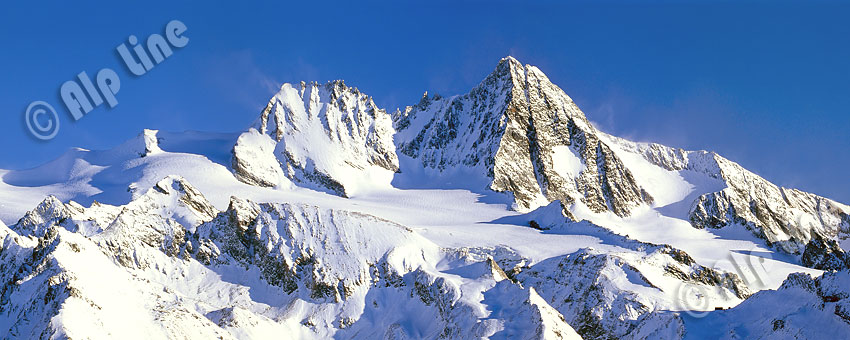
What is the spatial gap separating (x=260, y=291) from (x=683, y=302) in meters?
63.3

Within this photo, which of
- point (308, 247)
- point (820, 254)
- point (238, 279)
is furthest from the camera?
point (820, 254)

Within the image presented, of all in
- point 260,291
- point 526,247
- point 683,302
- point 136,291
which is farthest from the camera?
point 526,247

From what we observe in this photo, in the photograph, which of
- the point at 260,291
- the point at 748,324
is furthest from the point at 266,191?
the point at 748,324

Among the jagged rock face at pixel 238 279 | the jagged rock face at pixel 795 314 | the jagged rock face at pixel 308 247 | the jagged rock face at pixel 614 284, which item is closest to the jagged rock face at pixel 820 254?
the jagged rock face at pixel 614 284

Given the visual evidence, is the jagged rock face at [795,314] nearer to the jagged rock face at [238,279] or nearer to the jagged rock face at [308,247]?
the jagged rock face at [238,279]

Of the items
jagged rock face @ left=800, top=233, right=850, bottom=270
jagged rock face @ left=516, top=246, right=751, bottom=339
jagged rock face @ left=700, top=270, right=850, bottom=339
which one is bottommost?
jagged rock face @ left=800, top=233, right=850, bottom=270

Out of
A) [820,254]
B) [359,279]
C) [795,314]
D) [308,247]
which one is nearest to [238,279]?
[308,247]

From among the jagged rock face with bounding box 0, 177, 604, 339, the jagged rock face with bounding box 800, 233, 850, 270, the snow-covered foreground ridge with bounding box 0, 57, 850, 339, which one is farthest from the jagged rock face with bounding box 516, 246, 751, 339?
the jagged rock face with bounding box 800, 233, 850, 270

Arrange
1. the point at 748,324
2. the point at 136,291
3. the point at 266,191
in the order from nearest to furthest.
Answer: the point at 748,324 → the point at 136,291 → the point at 266,191

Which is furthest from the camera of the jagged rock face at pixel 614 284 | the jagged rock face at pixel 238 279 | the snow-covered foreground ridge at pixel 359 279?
the jagged rock face at pixel 614 284

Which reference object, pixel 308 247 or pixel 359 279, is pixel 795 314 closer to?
pixel 359 279

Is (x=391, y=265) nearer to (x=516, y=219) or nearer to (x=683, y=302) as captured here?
(x=683, y=302)

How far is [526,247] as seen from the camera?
129375 millimetres

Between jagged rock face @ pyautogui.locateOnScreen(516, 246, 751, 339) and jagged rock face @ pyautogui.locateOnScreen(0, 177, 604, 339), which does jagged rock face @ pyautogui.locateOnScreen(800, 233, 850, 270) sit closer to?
jagged rock face @ pyautogui.locateOnScreen(516, 246, 751, 339)
